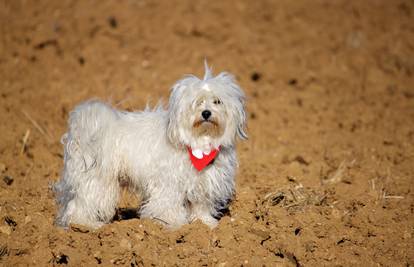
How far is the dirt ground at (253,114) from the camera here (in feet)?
21.9

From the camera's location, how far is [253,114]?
39.2 ft

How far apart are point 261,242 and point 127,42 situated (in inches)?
345

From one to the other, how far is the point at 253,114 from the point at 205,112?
544cm

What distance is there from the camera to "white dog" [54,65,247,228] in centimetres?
671

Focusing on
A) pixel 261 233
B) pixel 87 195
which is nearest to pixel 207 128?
pixel 261 233

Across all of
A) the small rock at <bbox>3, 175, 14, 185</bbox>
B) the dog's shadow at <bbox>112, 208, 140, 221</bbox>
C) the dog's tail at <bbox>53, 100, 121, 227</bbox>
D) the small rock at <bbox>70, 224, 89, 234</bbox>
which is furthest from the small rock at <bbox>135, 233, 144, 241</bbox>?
the small rock at <bbox>3, 175, 14, 185</bbox>

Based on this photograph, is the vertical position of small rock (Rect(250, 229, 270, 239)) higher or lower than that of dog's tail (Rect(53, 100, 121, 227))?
lower

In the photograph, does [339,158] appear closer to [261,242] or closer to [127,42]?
[261,242]

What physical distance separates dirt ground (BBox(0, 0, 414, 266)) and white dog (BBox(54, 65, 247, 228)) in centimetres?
31

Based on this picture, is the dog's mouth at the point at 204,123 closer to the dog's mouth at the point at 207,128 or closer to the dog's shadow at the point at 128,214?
the dog's mouth at the point at 207,128

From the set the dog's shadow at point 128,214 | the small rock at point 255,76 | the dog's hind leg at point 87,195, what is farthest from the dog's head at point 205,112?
the small rock at point 255,76

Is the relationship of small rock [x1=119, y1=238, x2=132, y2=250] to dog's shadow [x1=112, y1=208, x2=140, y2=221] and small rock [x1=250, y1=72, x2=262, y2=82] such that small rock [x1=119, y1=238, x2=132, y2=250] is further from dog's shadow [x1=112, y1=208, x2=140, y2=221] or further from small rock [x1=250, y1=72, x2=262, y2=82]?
small rock [x1=250, y1=72, x2=262, y2=82]

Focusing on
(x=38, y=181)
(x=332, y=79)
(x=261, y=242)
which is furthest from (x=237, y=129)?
(x=332, y=79)

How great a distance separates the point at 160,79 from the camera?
43.0 feet
